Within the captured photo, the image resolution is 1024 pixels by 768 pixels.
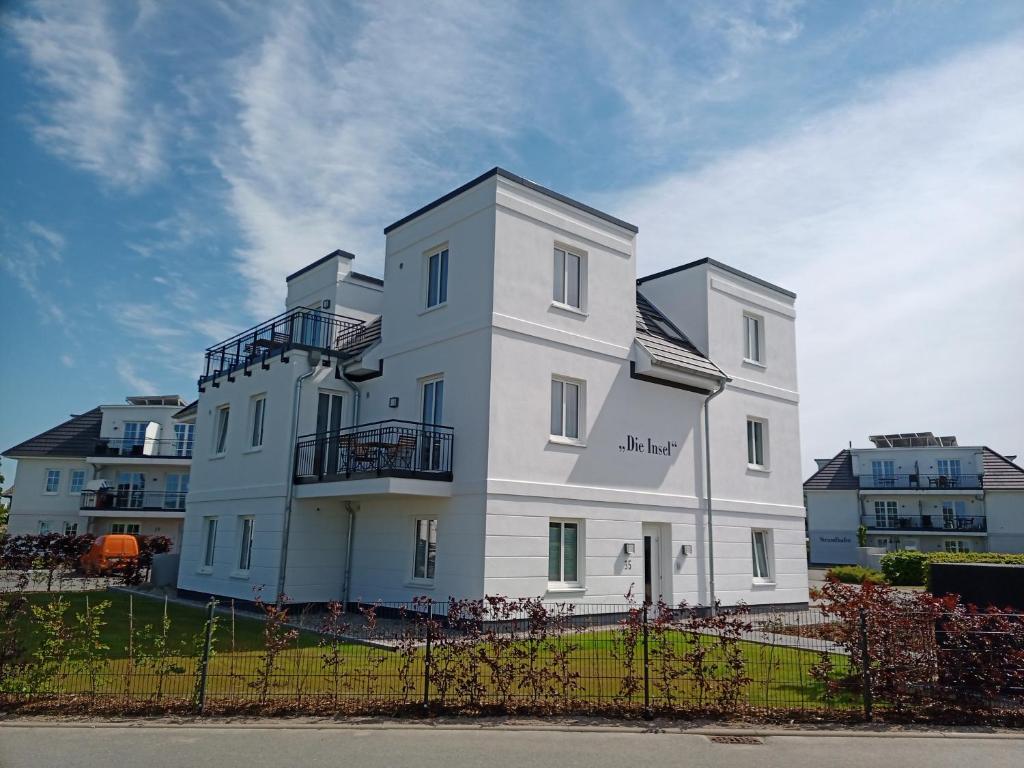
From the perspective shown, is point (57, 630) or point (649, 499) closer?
point (57, 630)

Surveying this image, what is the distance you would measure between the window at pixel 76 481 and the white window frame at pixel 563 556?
3470 centimetres

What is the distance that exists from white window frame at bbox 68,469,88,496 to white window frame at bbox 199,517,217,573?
2461 cm

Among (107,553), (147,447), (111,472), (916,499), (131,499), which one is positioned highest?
(147,447)

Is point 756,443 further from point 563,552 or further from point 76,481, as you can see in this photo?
point 76,481

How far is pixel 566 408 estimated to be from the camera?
52.7 ft

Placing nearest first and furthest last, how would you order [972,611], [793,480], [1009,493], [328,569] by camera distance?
[972,611], [328,569], [793,480], [1009,493]

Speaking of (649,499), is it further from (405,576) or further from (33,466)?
(33,466)

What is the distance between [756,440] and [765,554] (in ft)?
9.83

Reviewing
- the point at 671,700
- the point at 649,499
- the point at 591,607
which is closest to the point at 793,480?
the point at 649,499

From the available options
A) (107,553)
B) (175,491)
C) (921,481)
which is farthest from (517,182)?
(921,481)

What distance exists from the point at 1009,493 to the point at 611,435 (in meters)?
38.7

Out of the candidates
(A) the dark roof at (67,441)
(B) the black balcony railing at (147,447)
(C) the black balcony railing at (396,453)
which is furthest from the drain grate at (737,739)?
(A) the dark roof at (67,441)

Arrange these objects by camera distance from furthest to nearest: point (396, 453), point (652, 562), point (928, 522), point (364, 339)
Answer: point (928, 522) < point (364, 339) < point (652, 562) < point (396, 453)

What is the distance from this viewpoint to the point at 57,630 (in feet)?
27.9
